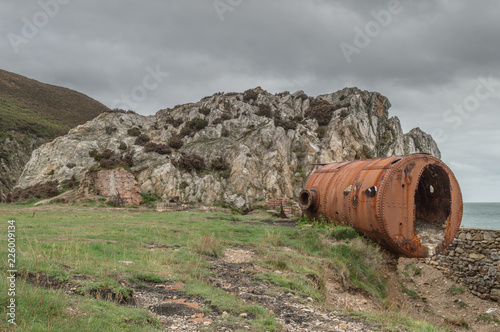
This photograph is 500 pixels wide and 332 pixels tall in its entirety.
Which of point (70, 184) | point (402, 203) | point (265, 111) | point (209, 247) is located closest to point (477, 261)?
point (402, 203)

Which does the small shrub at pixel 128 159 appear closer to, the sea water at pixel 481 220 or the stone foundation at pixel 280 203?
the stone foundation at pixel 280 203

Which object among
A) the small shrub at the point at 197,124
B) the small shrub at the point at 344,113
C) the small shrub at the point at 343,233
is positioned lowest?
the small shrub at the point at 343,233

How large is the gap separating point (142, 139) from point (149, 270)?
33.8 metres

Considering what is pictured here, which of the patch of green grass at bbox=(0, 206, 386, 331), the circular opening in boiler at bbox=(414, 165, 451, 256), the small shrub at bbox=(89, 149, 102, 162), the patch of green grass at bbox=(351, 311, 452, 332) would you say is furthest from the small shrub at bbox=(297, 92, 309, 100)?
the patch of green grass at bbox=(351, 311, 452, 332)

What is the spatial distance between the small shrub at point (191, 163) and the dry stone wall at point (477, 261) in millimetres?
24488

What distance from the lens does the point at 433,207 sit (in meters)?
12.8

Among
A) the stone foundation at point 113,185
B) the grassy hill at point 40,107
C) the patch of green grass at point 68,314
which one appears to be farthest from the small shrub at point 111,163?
the patch of green grass at point 68,314

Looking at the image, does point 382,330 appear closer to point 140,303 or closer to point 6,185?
point 140,303

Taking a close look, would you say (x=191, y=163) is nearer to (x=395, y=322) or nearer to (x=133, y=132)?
(x=133, y=132)

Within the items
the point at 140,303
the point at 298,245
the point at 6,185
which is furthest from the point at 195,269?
the point at 6,185

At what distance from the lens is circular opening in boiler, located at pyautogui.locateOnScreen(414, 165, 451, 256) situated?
11523mm

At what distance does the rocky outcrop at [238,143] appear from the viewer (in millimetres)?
32219

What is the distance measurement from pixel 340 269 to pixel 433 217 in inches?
226

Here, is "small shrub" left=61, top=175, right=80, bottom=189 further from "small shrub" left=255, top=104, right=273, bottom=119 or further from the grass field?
"small shrub" left=255, top=104, right=273, bottom=119
